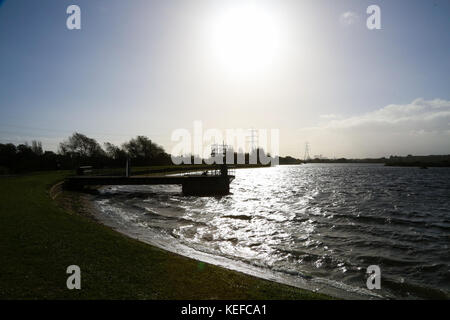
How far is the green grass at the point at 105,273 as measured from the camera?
22.8ft

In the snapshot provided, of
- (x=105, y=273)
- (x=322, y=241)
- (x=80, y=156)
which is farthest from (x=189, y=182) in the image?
(x=80, y=156)

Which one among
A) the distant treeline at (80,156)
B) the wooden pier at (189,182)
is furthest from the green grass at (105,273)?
the distant treeline at (80,156)

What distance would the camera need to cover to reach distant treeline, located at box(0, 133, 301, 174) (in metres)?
79.4

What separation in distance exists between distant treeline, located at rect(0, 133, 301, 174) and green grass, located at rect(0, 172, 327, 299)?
64.1 m

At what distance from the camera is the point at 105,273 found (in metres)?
8.14

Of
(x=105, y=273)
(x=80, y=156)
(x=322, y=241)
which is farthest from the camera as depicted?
(x=80, y=156)

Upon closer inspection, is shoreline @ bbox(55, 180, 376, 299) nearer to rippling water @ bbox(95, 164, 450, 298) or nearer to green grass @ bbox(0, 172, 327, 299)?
rippling water @ bbox(95, 164, 450, 298)

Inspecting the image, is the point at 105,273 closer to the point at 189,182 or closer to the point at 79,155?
the point at 189,182

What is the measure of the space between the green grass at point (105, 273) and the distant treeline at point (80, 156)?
64.1 metres

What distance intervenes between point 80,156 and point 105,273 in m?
117

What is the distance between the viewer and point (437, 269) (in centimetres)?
1234

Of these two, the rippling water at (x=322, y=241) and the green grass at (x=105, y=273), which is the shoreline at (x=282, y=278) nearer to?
the rippling water at (x=322, y=241)

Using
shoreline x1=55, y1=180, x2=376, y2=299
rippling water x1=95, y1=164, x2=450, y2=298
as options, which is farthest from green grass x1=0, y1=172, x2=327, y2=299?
rippling water x1=95, y1=164, x2=450, y2=298
